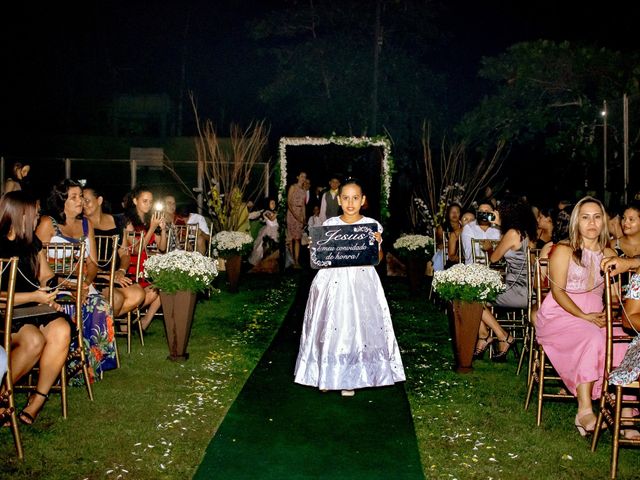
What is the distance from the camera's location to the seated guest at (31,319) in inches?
187

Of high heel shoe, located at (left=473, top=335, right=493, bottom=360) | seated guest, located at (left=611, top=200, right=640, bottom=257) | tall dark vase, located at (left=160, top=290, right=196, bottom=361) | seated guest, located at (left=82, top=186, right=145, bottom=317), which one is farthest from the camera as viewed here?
high heel shoe, located at (left=473, top=335, right=493, bottom=360)

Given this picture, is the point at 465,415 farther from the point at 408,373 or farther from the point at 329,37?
the point at 329,37

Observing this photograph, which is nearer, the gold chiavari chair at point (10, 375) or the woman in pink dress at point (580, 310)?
the gold chiavari chair at point (10, 375)

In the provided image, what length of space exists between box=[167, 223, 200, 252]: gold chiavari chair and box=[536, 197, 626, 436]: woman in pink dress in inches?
163

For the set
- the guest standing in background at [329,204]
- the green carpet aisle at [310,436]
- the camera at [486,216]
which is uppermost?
the guest standing in background at [329,204]

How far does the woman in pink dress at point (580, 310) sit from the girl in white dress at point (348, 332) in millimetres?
1204

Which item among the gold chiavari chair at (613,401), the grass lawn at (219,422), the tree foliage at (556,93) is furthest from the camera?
the tree foliage at (556,93)

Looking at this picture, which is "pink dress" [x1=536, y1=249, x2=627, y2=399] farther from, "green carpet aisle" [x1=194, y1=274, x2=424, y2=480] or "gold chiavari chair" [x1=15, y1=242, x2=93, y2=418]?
"gold chiavari chair" [x1=15, y1=242, x2=93, y2=418]

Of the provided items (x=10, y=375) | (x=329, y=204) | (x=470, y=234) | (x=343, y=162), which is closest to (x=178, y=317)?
(x=10, y=375)

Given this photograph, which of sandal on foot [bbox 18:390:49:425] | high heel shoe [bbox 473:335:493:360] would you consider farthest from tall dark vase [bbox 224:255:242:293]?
sandal on foot [bbox 18:390:49:425]

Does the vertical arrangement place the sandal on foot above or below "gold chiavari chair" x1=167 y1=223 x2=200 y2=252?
below

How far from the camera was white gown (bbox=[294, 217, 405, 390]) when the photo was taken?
5.70 meters

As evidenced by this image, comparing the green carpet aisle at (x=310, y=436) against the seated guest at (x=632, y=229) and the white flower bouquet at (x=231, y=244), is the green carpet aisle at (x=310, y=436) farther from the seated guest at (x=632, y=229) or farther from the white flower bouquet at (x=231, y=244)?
the white flower bouquet at (x=231, y=244)

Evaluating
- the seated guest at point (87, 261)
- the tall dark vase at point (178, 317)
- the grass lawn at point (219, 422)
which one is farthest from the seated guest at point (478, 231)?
the seated guest at point (87, 261)
